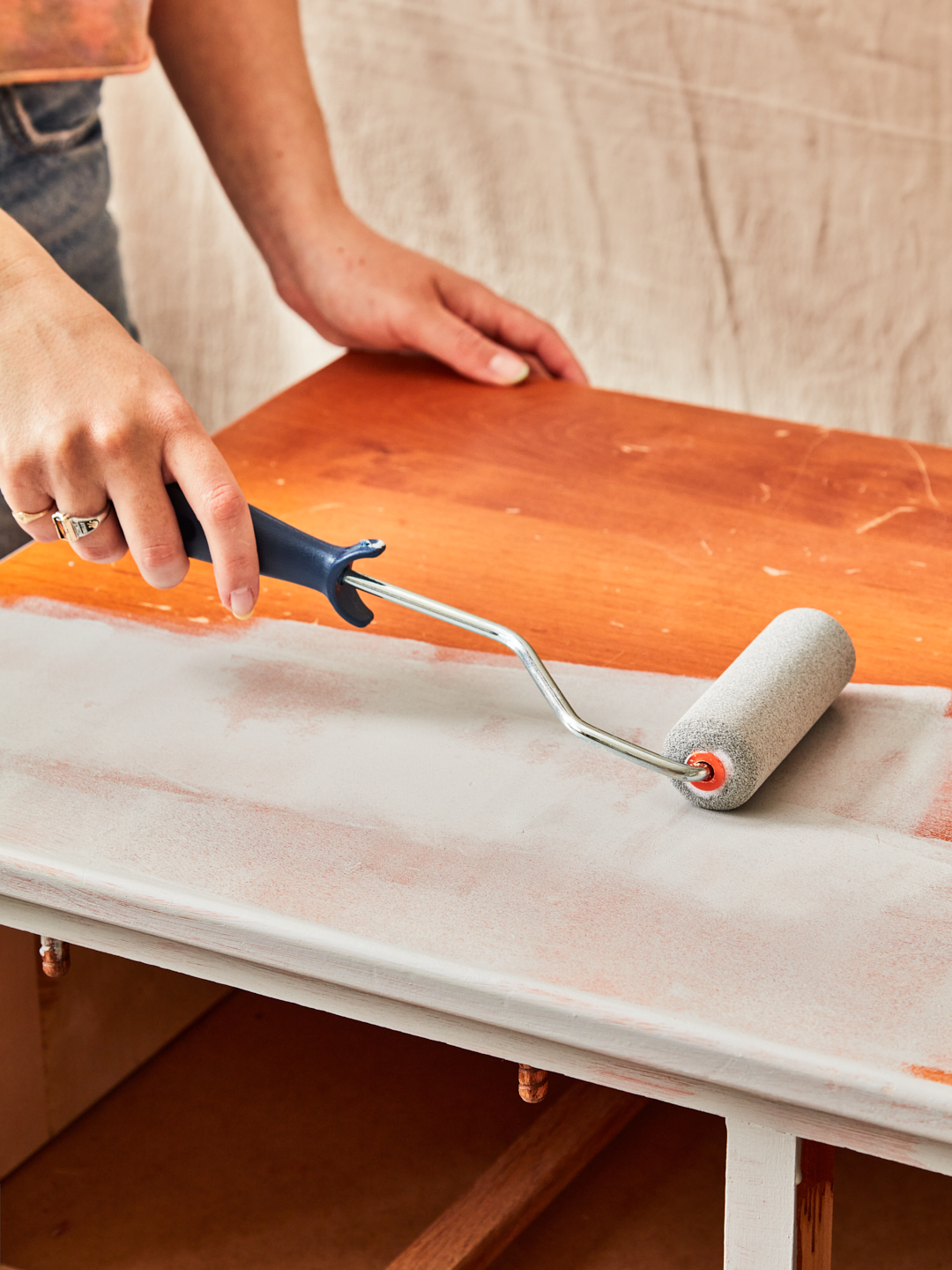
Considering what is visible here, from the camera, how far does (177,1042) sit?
102 cm

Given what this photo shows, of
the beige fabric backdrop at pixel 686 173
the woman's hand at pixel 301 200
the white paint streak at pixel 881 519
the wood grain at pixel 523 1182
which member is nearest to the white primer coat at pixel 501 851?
the white paint streak at pixel 881 519

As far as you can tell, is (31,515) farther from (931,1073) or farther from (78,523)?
(931,1073)

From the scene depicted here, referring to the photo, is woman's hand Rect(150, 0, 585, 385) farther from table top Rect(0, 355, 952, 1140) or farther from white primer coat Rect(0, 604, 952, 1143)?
white primer coat Rect(0, 604, 952, 1143)

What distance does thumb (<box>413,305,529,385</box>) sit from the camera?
1.04 m

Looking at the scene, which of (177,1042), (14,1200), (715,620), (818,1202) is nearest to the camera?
(818,1202)

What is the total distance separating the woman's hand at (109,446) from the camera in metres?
0.64

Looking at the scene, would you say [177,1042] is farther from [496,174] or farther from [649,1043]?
[496,174]

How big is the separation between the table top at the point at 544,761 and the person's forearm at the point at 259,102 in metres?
0.24

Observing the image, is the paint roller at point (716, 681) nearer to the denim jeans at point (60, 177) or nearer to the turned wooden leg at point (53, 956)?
the turned wooden leg at point (53, 956)

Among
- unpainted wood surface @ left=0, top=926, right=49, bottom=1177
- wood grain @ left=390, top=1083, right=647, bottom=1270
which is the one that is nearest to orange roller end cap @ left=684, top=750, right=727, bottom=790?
wood grain @ left=390, top=1083, right=647, bottom=1270

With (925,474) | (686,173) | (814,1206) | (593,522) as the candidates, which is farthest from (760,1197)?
(686,173)

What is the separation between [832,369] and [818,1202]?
1149mm

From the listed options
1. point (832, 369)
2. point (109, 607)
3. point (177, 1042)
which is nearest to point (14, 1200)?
point (177, 1042)

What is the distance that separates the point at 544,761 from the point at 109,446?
270 mm
